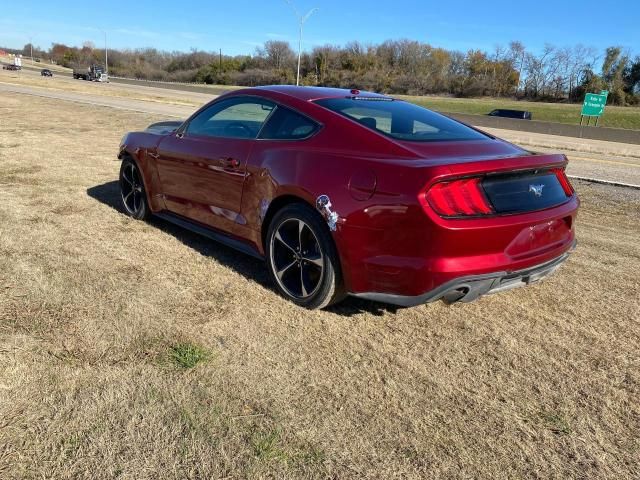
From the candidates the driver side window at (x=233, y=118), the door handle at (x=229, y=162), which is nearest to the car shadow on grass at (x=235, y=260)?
the door handle at (x=229, y=162)

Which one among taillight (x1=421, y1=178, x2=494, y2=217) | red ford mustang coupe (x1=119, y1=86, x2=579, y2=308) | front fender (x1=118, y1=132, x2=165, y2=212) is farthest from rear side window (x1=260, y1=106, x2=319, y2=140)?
front fender (x1=118, y1=132, x2=165, y2=212)

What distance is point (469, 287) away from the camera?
3006mm

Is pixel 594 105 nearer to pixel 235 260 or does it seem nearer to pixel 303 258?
pixel 235 260

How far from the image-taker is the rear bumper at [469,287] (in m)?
2.98

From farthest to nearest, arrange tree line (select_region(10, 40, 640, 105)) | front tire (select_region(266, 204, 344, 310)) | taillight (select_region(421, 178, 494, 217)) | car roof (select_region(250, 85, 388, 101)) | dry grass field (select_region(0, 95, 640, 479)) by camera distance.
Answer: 1. tree line (select_region(10, 40, 640, 105))
2. car roof (select_region(250, 85, 388, 101))
3. front tire (select_region(266, 204, 344, 310))
4. taillight (select_region(421, 178, 494, 217))
5. dry grass field (select_region(0, 95, 640, 479))

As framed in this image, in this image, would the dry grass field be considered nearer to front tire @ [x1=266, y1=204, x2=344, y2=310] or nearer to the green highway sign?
front tire @ [x1=266, y1=204, x2=344, y2=310]

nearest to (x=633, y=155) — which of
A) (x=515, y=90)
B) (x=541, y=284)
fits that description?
(x=541, y=284)

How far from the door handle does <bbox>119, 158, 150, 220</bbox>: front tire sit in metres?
1.53

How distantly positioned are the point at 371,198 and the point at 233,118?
76.4 inches

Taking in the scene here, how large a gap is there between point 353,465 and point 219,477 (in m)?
0.55

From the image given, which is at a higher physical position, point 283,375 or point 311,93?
point 311,93

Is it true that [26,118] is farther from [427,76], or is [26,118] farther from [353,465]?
[427,76]

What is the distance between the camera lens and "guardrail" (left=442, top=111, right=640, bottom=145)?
84.0 feet

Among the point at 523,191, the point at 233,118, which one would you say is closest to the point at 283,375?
the point at 523,191
